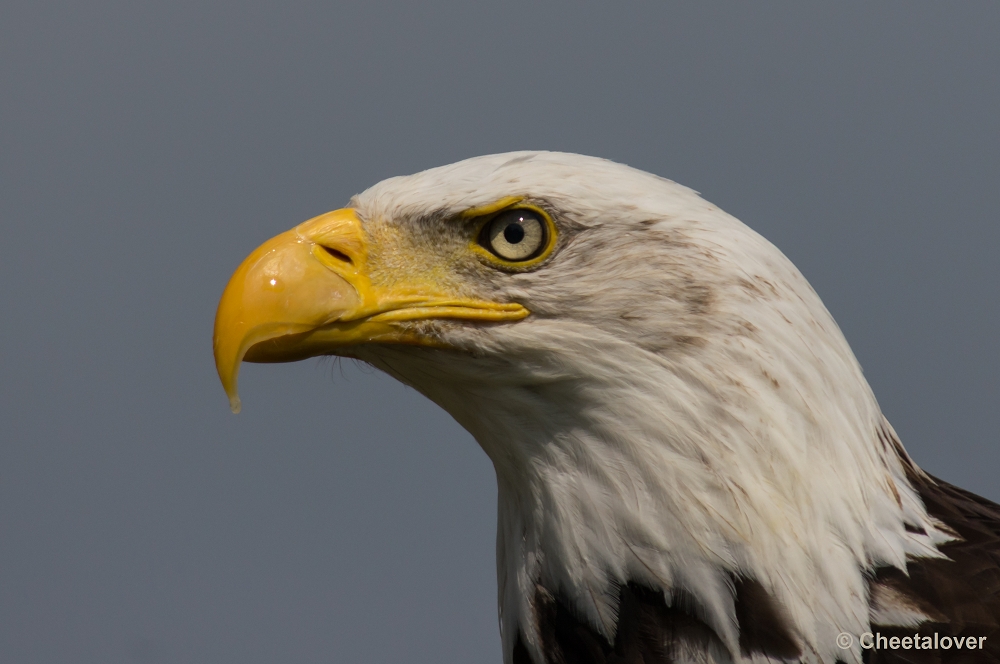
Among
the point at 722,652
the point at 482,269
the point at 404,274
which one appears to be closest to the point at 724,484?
the point at 722,652

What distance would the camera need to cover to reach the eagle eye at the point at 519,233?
7.76 ft

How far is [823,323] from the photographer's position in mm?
2426

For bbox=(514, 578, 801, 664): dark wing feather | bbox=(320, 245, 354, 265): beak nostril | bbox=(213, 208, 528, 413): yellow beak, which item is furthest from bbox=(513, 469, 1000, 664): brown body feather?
bbox=(320, 245, 354, 265): beak nostril

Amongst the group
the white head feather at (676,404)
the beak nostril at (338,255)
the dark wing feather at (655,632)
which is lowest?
the dark wing feather at (655,632)

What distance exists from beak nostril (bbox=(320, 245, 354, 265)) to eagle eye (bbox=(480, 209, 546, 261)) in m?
0.38

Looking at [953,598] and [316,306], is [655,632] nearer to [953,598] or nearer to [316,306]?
[953,598]

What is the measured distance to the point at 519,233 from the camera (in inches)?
93.1

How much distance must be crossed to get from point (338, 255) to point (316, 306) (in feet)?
0.56

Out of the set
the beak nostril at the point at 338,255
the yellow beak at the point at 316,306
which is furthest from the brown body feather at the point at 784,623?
the beak nostril at the point at 338,255

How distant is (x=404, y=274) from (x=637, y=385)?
0.66m

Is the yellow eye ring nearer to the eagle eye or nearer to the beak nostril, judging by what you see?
the eagle eye

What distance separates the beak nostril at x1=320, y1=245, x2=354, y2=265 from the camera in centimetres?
245

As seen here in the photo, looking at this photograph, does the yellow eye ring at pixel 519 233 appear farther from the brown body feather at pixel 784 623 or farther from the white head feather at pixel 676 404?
the brown body feather at pixel 784 623

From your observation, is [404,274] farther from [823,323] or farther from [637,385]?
[823,323]
